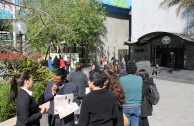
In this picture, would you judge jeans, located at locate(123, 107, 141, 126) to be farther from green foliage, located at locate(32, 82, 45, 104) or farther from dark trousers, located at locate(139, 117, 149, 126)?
green foliage, located at locate(32, 82, 45, 104)

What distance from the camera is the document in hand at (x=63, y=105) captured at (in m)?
4.62

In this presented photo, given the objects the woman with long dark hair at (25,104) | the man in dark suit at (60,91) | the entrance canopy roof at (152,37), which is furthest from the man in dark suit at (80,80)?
the entrance canopy roof at (152,37)

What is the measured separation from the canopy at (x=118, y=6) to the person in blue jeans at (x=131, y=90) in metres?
30.8

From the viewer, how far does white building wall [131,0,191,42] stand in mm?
29812

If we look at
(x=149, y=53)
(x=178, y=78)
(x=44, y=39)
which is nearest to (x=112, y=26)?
(x=149, y=53)

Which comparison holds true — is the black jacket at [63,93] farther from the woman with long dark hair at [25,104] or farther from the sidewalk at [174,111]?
the sidewalk at [174,111]

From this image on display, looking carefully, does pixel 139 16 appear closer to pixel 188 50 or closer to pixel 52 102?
pixel 188 50

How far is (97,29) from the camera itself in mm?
33438

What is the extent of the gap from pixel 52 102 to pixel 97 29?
94.4ft

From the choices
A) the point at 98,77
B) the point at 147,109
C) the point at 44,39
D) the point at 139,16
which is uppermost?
the point at 139,16

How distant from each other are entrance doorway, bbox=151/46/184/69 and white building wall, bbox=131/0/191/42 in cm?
183

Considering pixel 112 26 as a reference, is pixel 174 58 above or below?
below

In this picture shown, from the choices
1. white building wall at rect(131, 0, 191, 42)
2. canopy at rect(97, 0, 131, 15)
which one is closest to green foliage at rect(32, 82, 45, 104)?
white building wall at rect(131, 0, 191, 42)

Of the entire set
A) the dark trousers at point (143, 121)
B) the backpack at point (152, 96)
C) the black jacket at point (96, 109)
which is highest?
the black jacket at point (96, 109)
